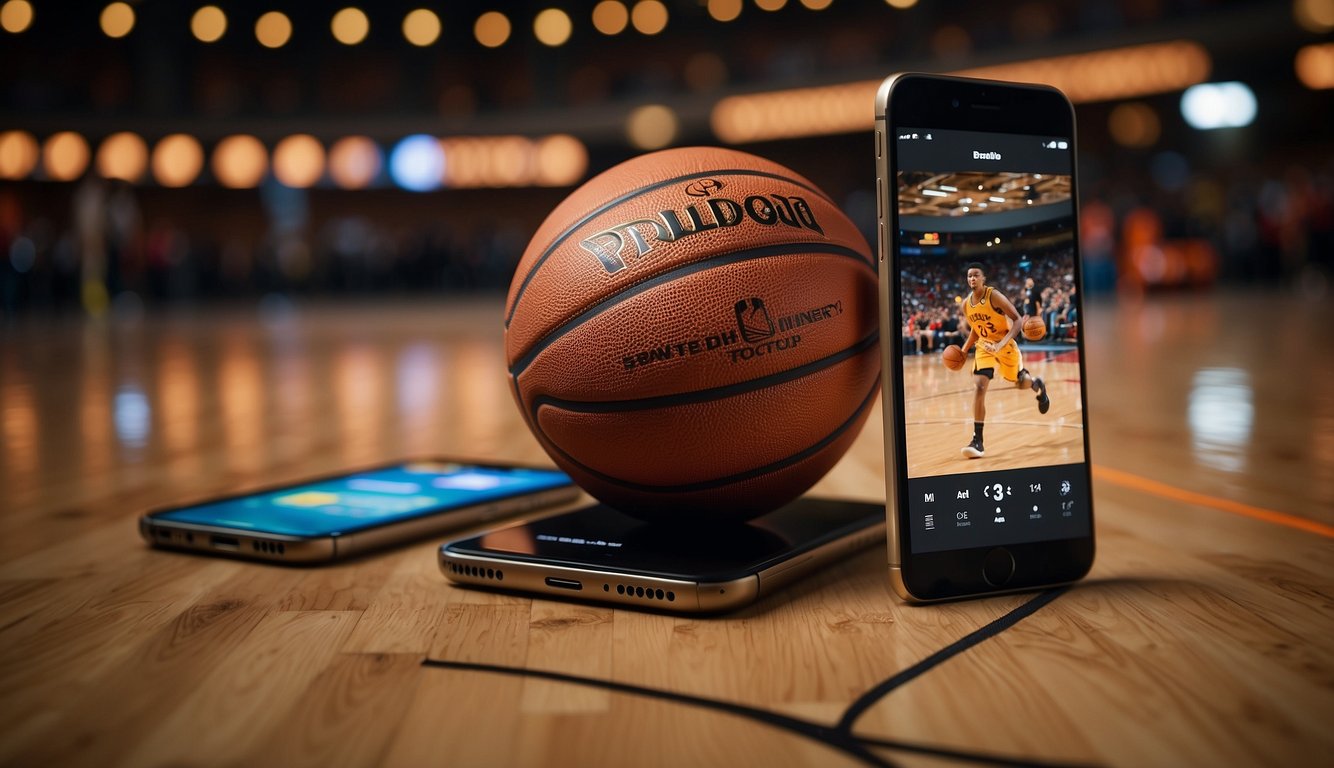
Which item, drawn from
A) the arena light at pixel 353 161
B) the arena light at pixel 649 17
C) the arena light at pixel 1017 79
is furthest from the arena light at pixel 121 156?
the arena light at pixel 1017 79

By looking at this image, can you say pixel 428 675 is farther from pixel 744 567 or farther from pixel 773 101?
pixel 773 101

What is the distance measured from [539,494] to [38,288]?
59.2 ft

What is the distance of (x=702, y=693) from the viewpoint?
1.05 meters

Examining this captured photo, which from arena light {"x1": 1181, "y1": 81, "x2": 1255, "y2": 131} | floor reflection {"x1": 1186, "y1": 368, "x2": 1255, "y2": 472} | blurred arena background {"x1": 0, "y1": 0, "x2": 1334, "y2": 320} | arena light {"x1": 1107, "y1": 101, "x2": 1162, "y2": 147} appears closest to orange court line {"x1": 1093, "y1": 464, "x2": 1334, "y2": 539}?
floor reflection {"x1": 1186, "y1": 368, "x2": 1255, "y2": 472}

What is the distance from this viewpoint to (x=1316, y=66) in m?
15.5

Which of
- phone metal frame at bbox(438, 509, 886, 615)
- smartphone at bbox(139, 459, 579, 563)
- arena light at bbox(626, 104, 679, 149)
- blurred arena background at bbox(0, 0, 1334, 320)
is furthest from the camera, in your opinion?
arena light at bbox(626, 104, 679, 149)

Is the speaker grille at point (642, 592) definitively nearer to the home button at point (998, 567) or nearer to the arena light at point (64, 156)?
the home button at point (998, 567)

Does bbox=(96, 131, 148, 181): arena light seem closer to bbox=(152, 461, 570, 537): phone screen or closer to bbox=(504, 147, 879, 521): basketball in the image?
bbox=(152, 461, 570, 537): phone screen

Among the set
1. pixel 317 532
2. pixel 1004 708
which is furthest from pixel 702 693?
pixel 317 532

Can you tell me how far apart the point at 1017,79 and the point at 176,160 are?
14415 millimetres

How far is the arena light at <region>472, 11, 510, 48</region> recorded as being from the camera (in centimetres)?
2147

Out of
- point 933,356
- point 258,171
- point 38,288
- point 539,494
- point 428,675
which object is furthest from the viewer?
point 258,171

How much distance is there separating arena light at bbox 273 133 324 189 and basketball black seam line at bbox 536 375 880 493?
20669 mm

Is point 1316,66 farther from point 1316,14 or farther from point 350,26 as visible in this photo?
point 350,26
